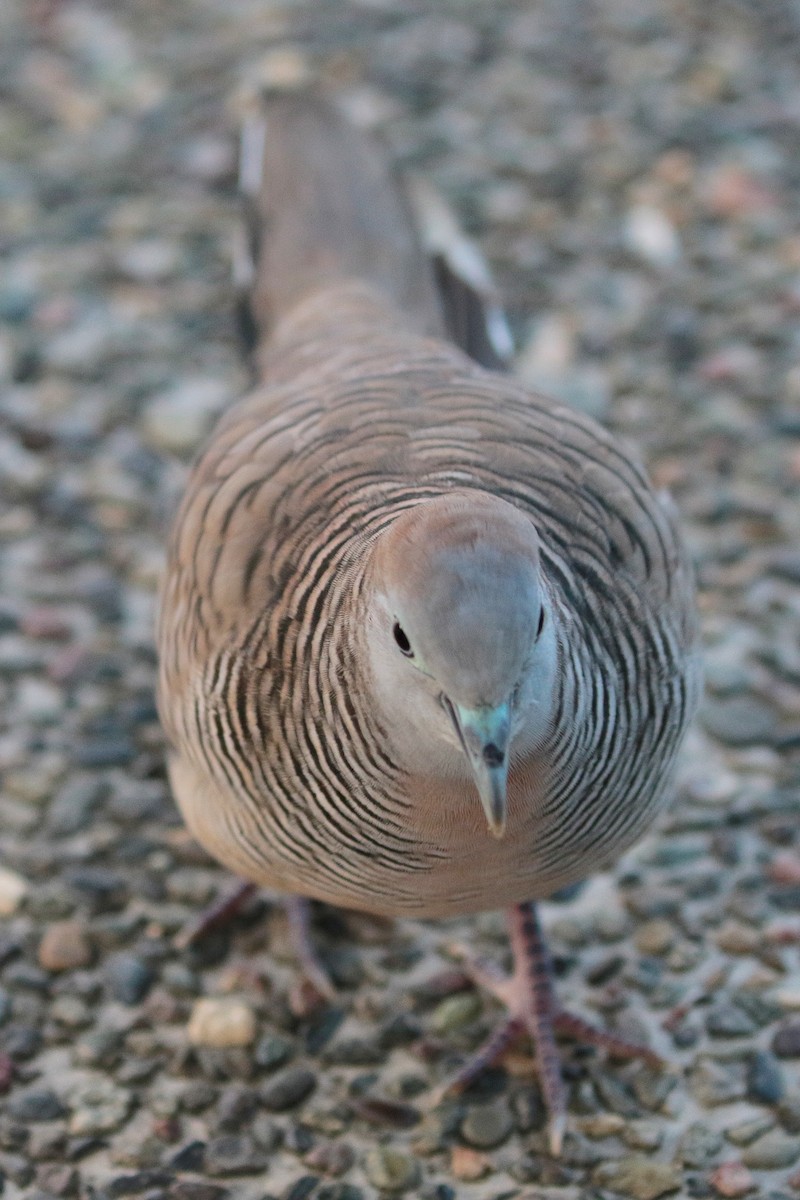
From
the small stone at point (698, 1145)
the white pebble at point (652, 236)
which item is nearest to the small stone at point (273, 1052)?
the small stone at point (698, 1145)

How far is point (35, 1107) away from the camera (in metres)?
3.62

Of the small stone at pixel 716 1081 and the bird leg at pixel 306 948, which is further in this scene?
the bird leg at pixel 306 948

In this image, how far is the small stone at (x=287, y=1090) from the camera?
12.0 ft

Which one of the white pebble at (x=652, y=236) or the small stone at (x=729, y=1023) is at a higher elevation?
the white pebble at (x=652, y=236)

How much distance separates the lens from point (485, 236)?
6480 mm

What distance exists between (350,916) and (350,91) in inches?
171

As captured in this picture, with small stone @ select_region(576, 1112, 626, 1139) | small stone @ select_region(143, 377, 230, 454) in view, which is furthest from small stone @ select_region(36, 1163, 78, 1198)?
small stone @ select_region(143, 377, 230, 454)

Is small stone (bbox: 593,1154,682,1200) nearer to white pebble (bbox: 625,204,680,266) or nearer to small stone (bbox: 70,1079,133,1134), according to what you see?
small stone (bbox: 70,1079,133,1134)

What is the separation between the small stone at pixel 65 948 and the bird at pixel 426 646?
0.57 metres

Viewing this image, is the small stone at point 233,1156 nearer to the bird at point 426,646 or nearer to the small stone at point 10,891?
the bird at point 426,646

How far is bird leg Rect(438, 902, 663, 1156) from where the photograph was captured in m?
3.65

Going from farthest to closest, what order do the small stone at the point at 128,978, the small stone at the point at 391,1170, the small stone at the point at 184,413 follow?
the small stone at the point at 184,413 < the small stone at the point at 128,978 < the small stone at the point at 391,1170

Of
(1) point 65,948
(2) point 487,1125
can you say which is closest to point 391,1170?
(2) point 487,1125

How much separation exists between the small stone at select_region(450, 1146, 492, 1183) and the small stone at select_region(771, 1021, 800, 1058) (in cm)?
72
